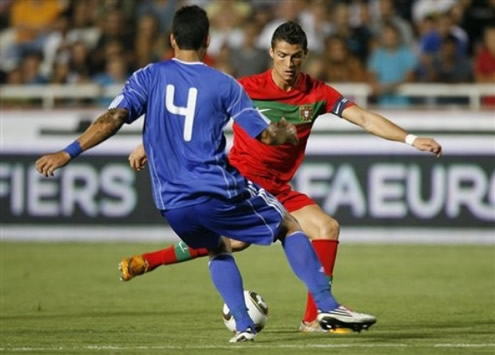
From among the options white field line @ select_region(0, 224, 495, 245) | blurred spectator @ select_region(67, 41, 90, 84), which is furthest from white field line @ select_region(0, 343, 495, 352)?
blurred spectator @ select_region(67, 41, 90, 84)

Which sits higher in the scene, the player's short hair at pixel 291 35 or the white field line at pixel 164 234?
the player's short hair at pixel 291 35

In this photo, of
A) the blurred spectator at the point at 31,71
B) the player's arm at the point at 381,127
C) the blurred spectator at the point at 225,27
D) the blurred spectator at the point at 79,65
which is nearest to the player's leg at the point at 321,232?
the player's arm at the point at 381,127

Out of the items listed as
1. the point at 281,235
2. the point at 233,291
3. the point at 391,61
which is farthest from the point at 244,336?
the point at 391,61

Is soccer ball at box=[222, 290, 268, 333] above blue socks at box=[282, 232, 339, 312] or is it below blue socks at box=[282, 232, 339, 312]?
below

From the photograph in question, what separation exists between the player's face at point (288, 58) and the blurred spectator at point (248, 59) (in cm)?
866

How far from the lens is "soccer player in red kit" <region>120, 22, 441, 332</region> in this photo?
30.2 feet

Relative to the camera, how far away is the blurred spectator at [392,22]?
18.4 meters

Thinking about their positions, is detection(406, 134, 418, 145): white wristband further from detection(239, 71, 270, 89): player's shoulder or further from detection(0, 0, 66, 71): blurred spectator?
detection(0, 0, 66, 71): blurred spectator

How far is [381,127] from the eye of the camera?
9016 mm

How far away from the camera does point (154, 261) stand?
381 inches

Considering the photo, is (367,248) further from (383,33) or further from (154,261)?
(154,261)

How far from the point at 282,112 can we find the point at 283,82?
0.21 meters

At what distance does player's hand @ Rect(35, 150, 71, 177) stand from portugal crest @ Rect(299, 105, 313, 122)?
2206mm

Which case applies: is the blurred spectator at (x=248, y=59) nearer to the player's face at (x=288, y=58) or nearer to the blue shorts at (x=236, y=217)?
the player's face at (x=288, y=58)
